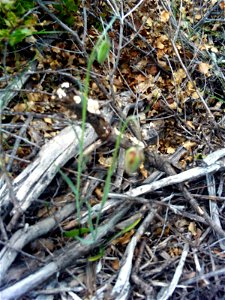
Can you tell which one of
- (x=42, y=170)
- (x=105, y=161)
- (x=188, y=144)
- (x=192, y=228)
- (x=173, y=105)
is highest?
(x=42, y=170)

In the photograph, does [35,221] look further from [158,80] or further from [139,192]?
[158,80]

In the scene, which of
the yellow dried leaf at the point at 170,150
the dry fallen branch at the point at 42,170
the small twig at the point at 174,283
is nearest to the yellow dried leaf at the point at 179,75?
the yellow dried leaf at the point at 170,150

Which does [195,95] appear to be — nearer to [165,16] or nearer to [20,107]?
[165,16]

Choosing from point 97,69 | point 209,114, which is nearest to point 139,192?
Answer: point 209,114

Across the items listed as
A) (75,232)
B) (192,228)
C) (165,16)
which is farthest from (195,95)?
(75,232)

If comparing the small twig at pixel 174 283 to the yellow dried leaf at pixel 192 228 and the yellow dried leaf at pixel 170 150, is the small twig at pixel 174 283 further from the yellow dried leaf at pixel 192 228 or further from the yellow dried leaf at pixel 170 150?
the yellow dried leaf at pixel 170 150

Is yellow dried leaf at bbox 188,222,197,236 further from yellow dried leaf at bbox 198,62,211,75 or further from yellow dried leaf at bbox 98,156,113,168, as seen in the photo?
yellow dried leaf at bbox 198,62,211,75

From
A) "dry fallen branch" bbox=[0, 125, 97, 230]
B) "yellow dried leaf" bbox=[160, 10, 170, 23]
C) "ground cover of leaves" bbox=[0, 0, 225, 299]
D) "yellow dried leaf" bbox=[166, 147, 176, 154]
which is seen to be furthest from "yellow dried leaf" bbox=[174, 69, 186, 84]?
"dry fallen branch" bbox=[0, 125, 97, 230]

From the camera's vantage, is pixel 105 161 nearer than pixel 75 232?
No

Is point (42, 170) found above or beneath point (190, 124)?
above
